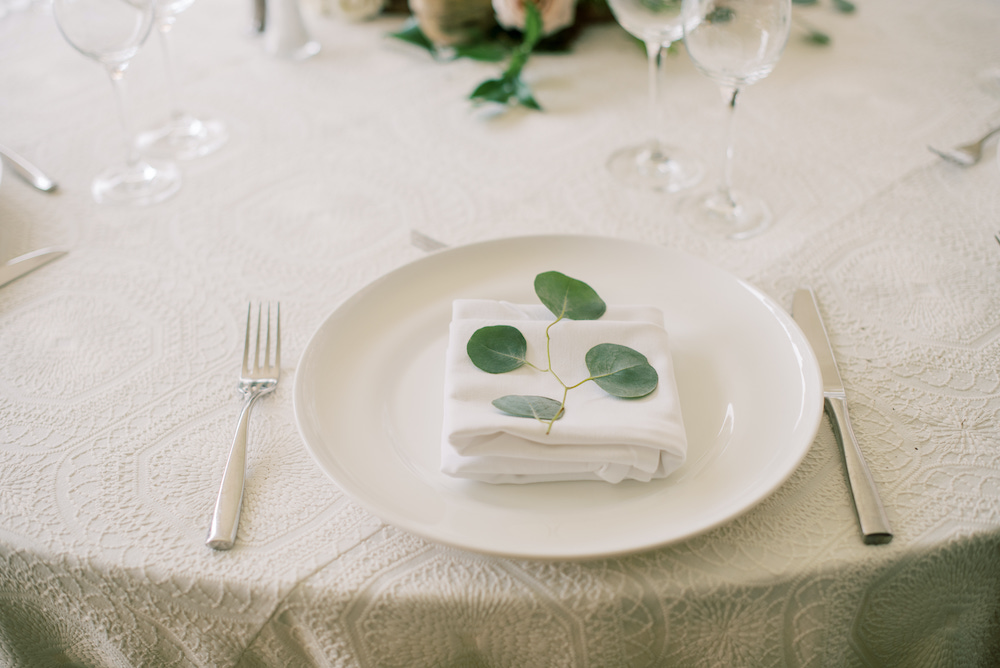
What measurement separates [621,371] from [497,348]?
10 cm

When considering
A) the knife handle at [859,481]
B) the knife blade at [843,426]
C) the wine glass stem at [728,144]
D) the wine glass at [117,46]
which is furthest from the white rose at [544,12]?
the knife handle at [859,481]

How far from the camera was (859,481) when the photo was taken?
563 millimetres

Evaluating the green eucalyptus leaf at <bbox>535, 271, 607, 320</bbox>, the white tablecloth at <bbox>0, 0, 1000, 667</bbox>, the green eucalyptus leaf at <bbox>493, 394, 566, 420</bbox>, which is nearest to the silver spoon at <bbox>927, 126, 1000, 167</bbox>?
the white tablecloth at <bbox>0, 0, 1000, 667</bbox>

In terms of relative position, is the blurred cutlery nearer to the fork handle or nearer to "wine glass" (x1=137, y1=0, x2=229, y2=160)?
the fork handle

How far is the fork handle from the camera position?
1.79 feet

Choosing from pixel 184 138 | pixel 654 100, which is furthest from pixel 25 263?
pixel 654 100

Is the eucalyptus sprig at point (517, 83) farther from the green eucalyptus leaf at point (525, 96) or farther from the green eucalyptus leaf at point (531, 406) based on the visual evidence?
the green eucalyptus leaf at point (531, 406)

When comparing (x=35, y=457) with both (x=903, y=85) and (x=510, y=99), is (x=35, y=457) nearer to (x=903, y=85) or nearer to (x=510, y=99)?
(x=510, y=99)

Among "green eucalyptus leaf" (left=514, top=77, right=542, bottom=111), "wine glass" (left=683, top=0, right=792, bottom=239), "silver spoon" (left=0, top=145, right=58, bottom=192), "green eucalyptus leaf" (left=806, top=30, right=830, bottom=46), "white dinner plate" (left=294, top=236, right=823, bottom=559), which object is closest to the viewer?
"white dinner plate" (left=294, top=236, right=823, bottom=559)

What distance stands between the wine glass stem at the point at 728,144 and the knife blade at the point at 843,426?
202mm

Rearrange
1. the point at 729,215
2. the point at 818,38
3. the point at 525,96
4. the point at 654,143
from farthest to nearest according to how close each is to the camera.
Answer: the point at 818,38 < the point at 525,96 < the point at 654,143 < the point at 729,215

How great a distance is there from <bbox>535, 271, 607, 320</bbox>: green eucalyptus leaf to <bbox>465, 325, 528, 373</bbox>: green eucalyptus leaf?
0.19 ft

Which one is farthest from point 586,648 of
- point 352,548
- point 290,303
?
point 290,303

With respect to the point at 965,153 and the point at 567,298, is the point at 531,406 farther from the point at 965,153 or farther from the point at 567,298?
the point at 965,153
